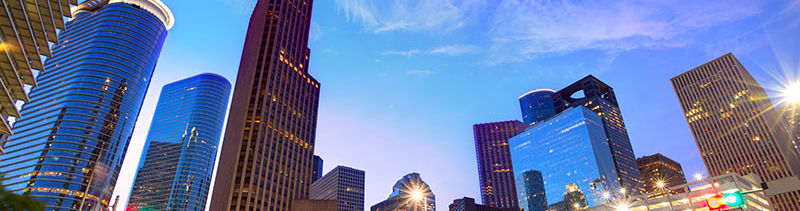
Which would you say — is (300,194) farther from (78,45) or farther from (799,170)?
(799,170)

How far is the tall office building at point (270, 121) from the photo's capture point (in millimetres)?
107438

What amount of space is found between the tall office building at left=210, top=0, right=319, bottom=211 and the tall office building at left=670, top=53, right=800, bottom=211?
17753 centimetres

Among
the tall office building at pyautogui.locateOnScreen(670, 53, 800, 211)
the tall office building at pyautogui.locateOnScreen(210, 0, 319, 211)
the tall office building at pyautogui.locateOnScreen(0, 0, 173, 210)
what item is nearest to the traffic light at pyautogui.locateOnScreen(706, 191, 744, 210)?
the tall office building at pyautogui.locateOnScreen(210, 0, 319, 211)

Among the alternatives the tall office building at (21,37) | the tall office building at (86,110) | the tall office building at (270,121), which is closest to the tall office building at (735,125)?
the tall office building at (270,121)

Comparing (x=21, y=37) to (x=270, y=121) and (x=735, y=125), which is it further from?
(x=735, y=125)

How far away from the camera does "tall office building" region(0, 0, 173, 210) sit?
502 feet

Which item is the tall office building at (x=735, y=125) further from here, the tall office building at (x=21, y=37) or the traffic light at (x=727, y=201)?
the tall office building at (x=21, y=37)

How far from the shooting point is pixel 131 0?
640ft

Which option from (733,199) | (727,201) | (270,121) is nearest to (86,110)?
(270,121)

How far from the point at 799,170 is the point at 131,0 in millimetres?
303239

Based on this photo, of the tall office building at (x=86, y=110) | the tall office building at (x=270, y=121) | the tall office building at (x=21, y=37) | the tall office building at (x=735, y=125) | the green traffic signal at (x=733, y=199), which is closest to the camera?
the green traffic signal at (x=733, y=199)

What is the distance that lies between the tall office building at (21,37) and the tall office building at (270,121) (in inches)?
2675

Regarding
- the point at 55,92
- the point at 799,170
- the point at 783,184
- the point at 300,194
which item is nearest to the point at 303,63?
the point at 300,194

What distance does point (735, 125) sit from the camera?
17500cm
